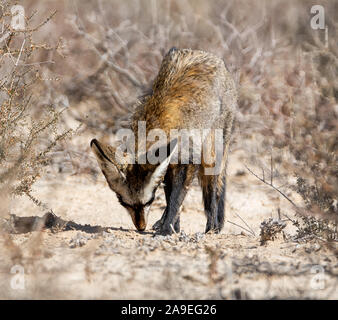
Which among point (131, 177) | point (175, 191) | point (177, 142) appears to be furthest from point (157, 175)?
point (175, 191)

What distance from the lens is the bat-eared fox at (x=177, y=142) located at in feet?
21.2

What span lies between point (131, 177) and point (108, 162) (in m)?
0.34

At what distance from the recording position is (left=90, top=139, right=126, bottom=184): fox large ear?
249 inches

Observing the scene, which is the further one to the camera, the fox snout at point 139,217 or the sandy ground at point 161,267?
the fox snout at point 139,217

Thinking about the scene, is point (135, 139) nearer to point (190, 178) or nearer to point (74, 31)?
point (190, 178)

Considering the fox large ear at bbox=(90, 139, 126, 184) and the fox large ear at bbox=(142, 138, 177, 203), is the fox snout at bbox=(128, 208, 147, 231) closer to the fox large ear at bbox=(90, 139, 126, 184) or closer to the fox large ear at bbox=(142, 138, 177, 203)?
the fox large ear at bbox=(142, 138, 177, 203)

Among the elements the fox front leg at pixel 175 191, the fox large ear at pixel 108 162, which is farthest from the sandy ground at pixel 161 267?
the fox large ear at pixel 108 162

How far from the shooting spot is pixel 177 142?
20.7 feet

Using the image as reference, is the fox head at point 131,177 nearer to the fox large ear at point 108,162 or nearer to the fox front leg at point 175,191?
the fox large ear at point 108,162

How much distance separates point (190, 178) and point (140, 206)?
2.91 ft

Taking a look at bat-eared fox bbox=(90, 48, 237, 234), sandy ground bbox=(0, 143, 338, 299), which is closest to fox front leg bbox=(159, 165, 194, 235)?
bat-eared fox bbox=(90, 48, 237, 234)

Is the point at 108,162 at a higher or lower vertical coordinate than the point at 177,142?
lower

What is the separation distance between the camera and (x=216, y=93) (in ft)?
25.7

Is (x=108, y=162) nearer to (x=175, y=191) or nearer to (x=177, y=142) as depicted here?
(x=177, y=142)
